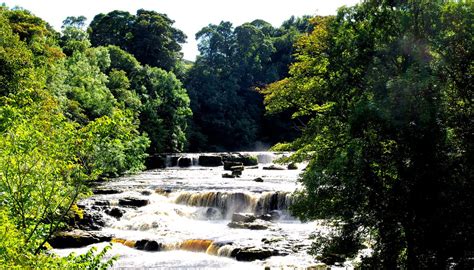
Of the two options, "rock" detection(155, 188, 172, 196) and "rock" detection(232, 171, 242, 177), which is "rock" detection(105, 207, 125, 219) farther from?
"rock" detection(232, 171, 242, 177)

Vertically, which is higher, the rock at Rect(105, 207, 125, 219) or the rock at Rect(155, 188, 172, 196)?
the rock at Rect(155, 188, 172, 196)

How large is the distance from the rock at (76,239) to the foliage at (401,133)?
479 inches

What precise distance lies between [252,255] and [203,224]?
751cm

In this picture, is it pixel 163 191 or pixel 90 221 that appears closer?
pixel 90 221

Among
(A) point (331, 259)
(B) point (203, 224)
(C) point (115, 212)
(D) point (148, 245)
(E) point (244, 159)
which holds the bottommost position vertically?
(D) point (148, 245)

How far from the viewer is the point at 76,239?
20516 millimetres

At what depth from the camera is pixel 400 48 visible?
36.0 ft

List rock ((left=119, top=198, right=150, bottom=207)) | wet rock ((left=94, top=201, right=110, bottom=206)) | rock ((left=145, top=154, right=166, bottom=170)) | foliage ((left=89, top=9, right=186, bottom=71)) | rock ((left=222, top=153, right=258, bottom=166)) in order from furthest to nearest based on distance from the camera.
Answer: foliage ((left=89, top=9, right=186, bottom=71)) < rock ((left=222, top=153, right=258, bottom=166)) < rock ((left=145, top=154, right=166, bottom=170)) < rock ((left=119, top=198, right=150, bottom=207)) < wet rock ((left=94, top=201, right=110, bottom=206))

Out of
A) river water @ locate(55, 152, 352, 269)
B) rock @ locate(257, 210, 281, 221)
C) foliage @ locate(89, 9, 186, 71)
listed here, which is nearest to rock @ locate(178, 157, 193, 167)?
river water @ locate(55, 152, 352, 269)

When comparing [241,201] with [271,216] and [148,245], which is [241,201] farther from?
[148,245]

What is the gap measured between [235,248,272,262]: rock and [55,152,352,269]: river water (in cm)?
25

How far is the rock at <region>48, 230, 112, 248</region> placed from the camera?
20.1 m

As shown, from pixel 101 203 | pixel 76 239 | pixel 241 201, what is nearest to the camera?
pixel 76 239

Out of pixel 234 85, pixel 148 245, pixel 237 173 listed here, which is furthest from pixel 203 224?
pixel 234 85
